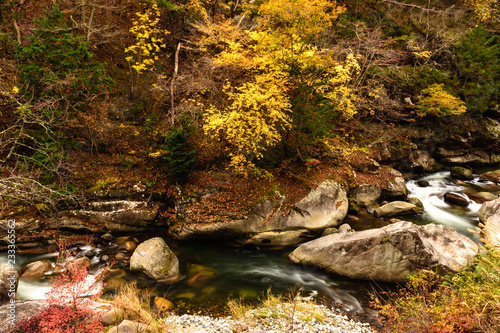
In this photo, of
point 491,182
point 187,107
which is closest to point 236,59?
point 187,107

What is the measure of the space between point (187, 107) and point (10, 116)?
621 centimetres

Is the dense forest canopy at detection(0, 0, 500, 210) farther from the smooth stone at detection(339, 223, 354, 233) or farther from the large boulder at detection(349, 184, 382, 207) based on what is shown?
the smooth stone at detection(339, 223, 354, 233)

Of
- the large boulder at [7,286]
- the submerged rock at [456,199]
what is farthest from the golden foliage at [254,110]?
the submerged rock at [456,199]

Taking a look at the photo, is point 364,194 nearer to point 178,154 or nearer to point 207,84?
point 178,154

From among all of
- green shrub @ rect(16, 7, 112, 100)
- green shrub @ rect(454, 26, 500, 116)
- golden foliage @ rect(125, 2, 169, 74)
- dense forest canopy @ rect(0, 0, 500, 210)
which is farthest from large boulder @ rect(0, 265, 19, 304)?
green shrub @ rect(454, 26, 500, 116)

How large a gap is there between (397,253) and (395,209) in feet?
15.2

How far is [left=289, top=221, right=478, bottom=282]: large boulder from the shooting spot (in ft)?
21.3

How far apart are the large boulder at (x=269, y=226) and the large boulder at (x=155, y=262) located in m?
1.69

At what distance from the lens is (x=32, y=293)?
645 cm

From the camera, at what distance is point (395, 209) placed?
1061 cm

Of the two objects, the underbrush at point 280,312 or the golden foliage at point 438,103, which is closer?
the underbrush at point 280,312

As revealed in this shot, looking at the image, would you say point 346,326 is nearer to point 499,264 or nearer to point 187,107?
point 499,264

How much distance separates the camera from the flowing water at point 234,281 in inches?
251

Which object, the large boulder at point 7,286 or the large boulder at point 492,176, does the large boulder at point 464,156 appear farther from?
the large boulder at point 7,286
